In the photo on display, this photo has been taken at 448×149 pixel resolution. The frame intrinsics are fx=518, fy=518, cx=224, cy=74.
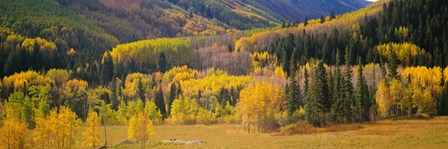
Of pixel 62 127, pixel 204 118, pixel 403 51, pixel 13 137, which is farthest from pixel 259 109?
pixel 403 51

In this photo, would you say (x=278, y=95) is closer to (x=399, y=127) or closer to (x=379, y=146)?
(x=399, y=127)

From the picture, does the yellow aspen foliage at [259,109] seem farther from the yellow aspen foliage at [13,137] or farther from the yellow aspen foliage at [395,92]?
the yellow aspen foliage at [13,137]

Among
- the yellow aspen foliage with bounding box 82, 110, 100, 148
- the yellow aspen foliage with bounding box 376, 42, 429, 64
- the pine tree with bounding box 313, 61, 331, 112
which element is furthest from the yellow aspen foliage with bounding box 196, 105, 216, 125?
the yellow aspen foliage with bounding box 376, 42, 429, 64

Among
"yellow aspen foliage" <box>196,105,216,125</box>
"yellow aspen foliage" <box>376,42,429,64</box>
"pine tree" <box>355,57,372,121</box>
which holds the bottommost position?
"yellow aspen foliage" <box>196,105,216,125</box>

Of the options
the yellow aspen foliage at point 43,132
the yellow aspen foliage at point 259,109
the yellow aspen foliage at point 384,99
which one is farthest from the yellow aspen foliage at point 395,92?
the yellow aspen foliage at point 43,132

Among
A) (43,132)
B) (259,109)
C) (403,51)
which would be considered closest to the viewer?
(43,132)

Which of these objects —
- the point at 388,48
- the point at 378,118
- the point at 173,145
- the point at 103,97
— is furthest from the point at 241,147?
the point at 388,48

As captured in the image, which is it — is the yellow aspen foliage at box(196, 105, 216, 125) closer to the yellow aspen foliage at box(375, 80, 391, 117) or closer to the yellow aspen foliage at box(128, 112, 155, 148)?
the yellow aspen foliage at box(375, 80, 391, 117)

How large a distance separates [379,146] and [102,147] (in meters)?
46.9

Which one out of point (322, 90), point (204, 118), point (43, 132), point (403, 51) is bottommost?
point (204, 118)

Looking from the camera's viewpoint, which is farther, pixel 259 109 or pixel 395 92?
pixel 395 92

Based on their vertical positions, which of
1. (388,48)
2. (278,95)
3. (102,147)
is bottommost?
(102,147)

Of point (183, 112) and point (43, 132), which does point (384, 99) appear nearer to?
point (183, 112)

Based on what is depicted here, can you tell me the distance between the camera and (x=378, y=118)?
367ft
